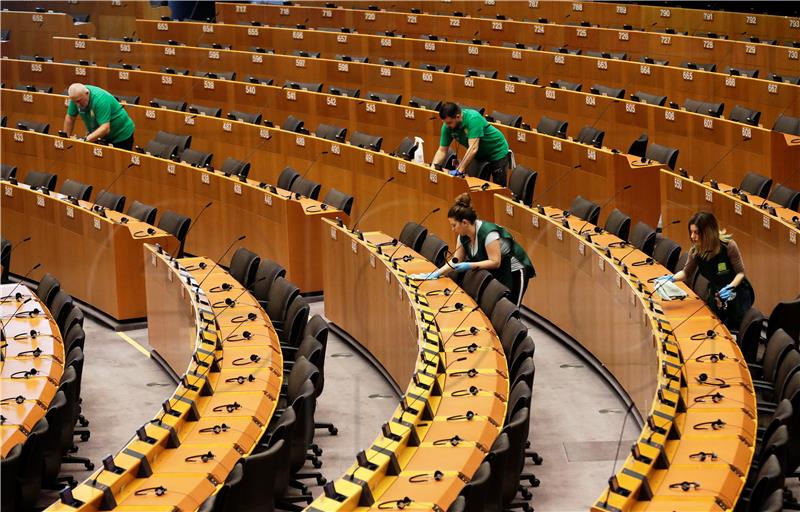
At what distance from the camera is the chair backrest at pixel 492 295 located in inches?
293

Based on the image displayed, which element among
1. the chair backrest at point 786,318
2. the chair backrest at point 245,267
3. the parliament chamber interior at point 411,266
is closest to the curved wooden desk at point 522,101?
the parliament chamber interior at point 411,266

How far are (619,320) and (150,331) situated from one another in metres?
3.24

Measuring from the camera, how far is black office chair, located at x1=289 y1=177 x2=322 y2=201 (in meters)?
9.95

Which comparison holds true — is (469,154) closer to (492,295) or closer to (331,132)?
(492,295)

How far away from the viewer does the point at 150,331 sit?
28.5 feet

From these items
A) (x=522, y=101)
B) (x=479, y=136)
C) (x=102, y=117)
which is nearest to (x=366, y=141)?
(x=522, y=101)

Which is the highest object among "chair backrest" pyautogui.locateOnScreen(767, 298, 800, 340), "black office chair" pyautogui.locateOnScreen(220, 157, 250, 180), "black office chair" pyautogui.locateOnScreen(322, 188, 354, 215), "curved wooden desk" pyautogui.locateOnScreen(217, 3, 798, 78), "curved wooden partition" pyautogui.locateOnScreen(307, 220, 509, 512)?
"curved wooden desk" pyautogui.locateOnScreen(217, 3, 798, 78)

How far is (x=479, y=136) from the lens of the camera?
9414 millimetres

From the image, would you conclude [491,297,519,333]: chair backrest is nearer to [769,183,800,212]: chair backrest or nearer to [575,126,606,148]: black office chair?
[769,183,800,212]: chair backrest

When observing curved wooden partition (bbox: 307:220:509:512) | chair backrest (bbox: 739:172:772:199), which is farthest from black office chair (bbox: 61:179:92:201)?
chair backrest (bbox: 739:172:772:199)

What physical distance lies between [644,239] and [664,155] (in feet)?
5.80

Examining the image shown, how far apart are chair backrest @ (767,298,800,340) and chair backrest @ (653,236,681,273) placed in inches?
42.7

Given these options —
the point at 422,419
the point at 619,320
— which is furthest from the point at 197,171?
the point at 422,419

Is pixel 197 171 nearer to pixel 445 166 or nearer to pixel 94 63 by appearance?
pixel 445 166
